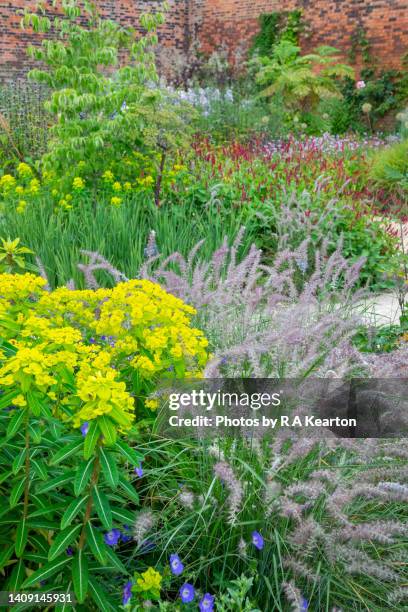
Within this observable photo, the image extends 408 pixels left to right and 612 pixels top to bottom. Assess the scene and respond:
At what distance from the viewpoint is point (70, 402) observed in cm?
168

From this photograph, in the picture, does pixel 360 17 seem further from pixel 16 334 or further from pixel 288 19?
pixel 16 334

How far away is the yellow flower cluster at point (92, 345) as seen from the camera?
165 cm

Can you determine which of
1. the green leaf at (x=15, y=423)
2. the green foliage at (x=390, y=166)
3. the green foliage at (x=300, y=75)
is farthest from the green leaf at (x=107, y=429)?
the green foliage at (x=300, y=75)

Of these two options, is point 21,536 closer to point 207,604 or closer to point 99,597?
point 99,597

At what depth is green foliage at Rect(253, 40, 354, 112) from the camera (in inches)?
560

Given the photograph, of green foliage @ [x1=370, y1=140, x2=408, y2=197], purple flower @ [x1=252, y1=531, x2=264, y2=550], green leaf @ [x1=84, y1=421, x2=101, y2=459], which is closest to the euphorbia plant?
green leaf @ [x1=84, y1=421, x2=101, y2=459]

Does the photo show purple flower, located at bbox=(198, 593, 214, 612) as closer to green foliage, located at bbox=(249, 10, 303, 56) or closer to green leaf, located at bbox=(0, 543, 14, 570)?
green leaf, located at bbox=(0, 543, 14, 570)

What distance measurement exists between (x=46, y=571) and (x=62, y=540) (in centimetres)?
10

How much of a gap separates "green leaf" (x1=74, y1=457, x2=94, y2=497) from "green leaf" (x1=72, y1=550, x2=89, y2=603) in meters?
0.22

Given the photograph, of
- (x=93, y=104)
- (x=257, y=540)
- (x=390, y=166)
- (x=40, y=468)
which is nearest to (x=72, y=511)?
(x=40, y=468)

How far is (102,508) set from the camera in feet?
5.10

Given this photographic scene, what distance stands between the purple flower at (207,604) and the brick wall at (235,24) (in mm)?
14236

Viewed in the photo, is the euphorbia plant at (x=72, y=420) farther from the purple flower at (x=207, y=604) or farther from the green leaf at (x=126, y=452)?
the purple flower at (x=207, y=604)

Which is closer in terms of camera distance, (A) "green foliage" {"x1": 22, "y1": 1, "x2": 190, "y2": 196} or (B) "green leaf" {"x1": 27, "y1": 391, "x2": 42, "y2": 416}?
(B) "green leaf" {"x1": 27, "y1": 391, "x2": 42, "y2": 416}
